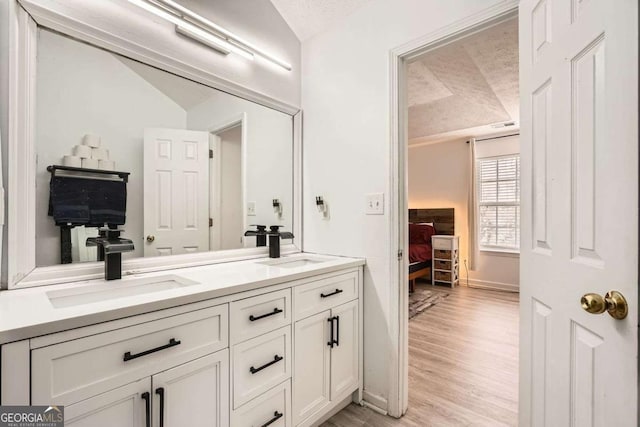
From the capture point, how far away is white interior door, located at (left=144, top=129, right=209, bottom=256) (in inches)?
64.8

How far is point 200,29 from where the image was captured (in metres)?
1.69

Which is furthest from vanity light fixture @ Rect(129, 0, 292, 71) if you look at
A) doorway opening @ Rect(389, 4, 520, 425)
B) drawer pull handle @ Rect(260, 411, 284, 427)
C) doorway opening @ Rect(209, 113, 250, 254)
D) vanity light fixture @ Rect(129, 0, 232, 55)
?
drawer pull handle @ Rect(260, 411, 284, 427)

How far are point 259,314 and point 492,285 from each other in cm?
460

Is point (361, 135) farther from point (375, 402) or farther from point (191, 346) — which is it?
point (375, 402)

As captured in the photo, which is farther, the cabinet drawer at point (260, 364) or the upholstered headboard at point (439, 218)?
the upholstered headboard at point (439, 218)

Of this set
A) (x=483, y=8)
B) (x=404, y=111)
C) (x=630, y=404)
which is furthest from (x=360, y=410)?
(x=483, y=8)

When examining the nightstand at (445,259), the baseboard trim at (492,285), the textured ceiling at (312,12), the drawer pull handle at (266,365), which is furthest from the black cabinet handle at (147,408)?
the baseboard trim at (492,285)

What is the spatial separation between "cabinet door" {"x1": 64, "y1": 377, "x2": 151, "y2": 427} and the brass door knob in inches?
50.9

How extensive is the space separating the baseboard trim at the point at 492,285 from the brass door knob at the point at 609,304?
4.41m

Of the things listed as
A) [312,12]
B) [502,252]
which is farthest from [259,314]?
[502,252]

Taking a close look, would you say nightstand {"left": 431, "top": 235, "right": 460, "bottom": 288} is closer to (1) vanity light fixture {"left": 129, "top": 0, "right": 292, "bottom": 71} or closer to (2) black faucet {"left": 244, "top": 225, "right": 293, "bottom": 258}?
(2) black faucet {"left": 244, "top": 225, "right": 293, "bottom": 258}

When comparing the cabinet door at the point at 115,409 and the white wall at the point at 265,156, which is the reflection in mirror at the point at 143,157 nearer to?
the white wall at the point at 265,156

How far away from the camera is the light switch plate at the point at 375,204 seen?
6.05 ft

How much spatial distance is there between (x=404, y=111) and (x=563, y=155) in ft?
3.33
